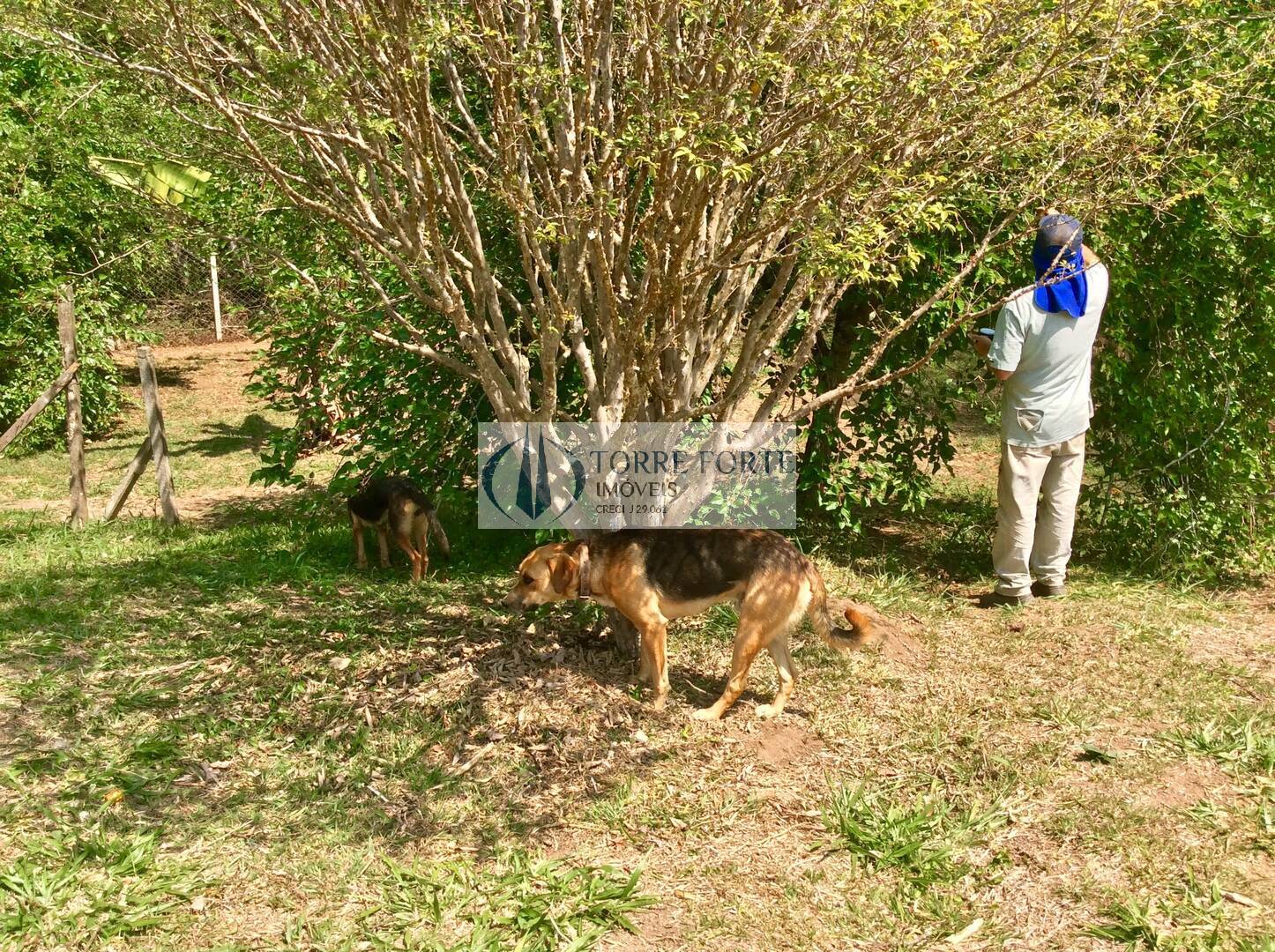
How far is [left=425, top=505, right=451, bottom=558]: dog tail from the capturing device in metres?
7.43

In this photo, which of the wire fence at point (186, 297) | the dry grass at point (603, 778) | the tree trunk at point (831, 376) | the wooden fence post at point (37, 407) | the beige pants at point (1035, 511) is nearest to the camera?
the dry grass at point (603, 778)

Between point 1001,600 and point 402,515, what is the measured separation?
4.20 meters

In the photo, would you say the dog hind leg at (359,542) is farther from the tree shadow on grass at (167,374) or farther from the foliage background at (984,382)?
the tree shadow on grass at (167,374)

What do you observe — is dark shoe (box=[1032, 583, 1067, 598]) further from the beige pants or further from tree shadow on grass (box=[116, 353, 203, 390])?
tree shadow on grass (box=[116, 353, 203, 390])

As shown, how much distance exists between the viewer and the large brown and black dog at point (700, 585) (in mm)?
5117

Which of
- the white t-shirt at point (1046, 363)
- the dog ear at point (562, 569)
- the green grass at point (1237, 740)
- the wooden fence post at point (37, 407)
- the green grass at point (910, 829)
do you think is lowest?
the green grass at point (910, 829)

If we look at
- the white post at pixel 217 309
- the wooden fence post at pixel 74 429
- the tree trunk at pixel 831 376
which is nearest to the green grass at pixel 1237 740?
the tree trunk at pixel 831 376

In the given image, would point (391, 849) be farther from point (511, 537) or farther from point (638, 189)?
point (511, 537)

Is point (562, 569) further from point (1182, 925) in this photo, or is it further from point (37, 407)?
point (37, 407)

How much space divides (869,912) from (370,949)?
71.3 inches

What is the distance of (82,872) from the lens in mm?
3912

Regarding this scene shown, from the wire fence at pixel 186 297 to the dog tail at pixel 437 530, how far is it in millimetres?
8242

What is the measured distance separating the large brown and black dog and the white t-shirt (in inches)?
84.7

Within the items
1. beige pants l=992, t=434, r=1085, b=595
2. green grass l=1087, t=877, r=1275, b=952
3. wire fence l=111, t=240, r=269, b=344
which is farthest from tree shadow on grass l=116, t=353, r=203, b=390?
green grass l=1087, t=877, r=1275, b=952
